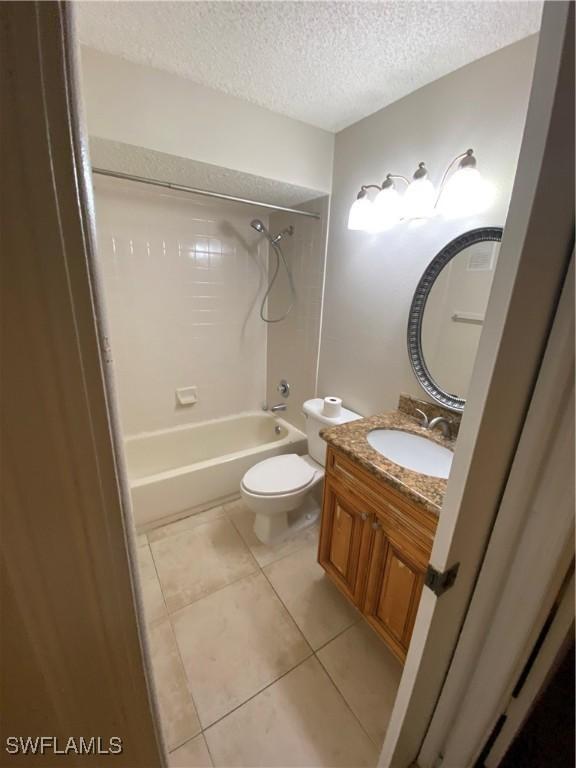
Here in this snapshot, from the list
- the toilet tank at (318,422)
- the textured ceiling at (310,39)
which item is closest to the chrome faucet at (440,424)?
the toilet tank at (318,422)

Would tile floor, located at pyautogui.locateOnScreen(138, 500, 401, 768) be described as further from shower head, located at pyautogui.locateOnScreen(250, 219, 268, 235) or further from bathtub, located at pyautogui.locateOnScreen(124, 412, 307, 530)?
shower head, located at pyautogui.locateOnScreen(250, 219, 268, 235)

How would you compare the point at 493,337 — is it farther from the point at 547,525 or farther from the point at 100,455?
the point at 100,455

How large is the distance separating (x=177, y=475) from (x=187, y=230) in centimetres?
173

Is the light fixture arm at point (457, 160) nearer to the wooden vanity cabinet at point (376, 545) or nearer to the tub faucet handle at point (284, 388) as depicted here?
the wooden vanity cabinet at point (376, 545)

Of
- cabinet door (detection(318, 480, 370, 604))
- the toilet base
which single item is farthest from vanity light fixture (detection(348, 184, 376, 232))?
the toilet base

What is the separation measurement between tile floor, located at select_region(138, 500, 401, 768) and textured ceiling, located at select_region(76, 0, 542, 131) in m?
1.97

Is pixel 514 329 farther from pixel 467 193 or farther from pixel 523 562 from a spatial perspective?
pixel 467 193

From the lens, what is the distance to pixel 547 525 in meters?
0.56

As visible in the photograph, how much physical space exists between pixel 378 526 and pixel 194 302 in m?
2.01

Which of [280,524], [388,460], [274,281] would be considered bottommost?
[280,524]

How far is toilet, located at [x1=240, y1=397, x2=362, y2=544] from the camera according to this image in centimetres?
166

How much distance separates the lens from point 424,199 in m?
1.29

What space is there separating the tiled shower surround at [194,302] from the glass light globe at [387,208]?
53cm

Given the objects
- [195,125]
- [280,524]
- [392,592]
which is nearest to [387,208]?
[195,125]
